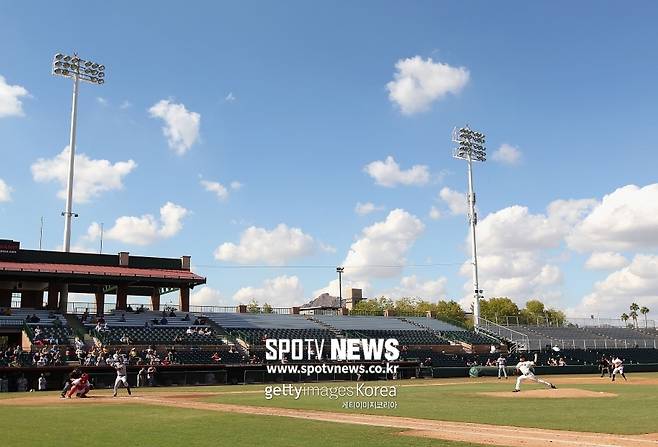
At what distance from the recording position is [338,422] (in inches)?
750

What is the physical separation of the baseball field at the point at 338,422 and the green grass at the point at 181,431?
0.08 ft

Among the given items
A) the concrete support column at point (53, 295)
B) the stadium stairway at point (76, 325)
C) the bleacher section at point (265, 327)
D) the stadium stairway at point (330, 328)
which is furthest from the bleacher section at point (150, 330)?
the stadium stairway at point (330, 328)

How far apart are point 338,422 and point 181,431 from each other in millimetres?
4534

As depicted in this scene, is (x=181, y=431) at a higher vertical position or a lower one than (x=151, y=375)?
higher

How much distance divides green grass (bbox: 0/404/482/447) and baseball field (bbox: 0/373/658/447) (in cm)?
2

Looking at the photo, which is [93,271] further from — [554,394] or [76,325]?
[554,394]

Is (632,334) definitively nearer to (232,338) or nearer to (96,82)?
(232,338)

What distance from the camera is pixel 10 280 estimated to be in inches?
2287

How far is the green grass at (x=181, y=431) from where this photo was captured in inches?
575

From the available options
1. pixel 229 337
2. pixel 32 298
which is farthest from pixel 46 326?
pixel 229 337

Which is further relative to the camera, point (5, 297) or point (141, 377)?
point (5, 297)

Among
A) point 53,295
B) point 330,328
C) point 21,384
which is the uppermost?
point 53,295

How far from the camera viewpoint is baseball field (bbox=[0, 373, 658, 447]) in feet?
49.0

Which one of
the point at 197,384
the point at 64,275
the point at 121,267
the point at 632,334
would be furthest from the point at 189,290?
the point at 632,334
